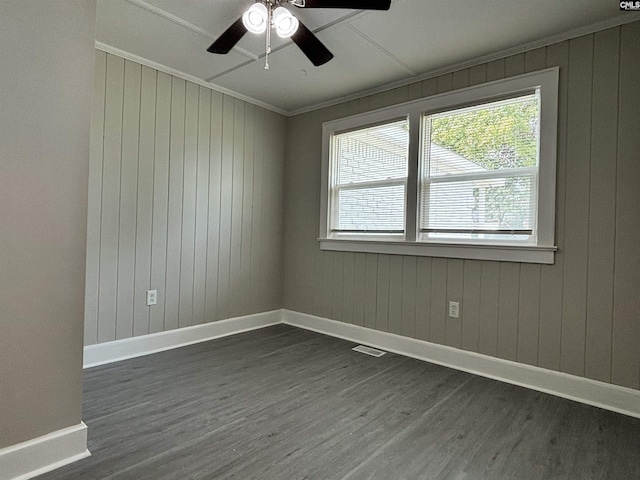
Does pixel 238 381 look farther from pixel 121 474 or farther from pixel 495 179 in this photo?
pixel 495 179

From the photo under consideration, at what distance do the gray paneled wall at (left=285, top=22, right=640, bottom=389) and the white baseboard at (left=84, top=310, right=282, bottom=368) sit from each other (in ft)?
5.33

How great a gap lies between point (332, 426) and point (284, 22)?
2225 mm

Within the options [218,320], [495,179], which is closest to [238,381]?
[218,320]

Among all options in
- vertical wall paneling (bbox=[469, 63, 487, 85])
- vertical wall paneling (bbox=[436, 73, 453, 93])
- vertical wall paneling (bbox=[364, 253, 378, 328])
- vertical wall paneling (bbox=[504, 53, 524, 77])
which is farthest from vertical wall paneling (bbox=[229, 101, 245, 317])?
vertical wall paneling (bbox=[504, 53, 524, 77])

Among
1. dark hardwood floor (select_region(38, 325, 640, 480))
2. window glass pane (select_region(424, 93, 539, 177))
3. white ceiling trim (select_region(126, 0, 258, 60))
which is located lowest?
dark hardwood floor (select_region(38, 325, 640, 480))

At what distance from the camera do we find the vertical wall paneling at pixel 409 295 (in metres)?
3.20

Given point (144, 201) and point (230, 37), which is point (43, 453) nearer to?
point (144, 201)

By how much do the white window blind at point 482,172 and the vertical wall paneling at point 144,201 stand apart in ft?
7.66

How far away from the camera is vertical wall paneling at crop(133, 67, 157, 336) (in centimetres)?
303

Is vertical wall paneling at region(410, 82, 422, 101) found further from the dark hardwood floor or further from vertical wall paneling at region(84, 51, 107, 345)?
vertical wall paneling at region(84, 51, 107, 345)

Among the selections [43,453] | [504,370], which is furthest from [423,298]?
[43,453]

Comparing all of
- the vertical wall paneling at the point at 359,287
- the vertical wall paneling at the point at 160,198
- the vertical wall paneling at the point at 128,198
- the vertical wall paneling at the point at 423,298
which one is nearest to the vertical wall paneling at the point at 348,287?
the vertical wall paneling at the point at 359,287

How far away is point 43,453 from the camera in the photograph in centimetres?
154

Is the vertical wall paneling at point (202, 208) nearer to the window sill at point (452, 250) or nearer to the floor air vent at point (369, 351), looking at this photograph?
the window sill at point (452, 250)
